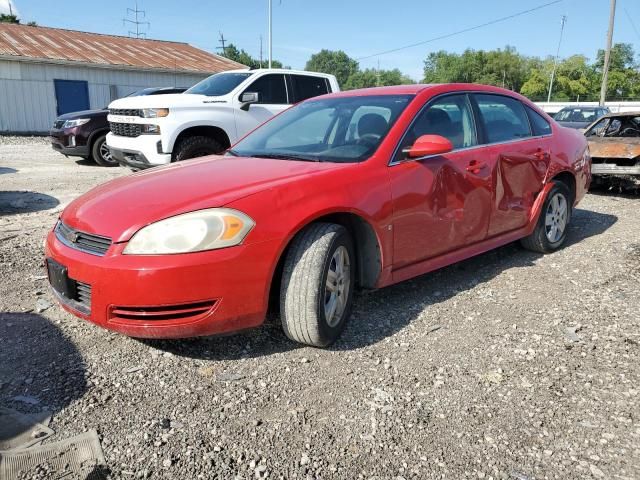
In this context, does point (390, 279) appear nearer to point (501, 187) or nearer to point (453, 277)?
point (453, 277)

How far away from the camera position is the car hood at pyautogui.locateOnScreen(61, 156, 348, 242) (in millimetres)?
2736

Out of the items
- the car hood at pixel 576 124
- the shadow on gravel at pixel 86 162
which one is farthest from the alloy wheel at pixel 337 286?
the car hood at pixel 576 124

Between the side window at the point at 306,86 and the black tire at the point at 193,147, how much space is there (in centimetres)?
195

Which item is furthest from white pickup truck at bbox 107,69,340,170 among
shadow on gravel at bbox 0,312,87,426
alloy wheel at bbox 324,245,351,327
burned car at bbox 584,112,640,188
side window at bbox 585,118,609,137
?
side window at bbox 585,118,609,137

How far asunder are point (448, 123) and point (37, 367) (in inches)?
125

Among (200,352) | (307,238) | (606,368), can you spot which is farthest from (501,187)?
(200,352)

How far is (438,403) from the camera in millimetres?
2605

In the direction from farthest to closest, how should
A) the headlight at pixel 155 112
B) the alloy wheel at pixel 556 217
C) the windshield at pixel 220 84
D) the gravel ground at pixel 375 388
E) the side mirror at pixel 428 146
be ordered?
the windshield at pixel 220 84 → the headlight at pixel 155 112 → the alloy wheel at pixel 556 217 → the side mirror at pixel 428 146 → the gravel ground at pixel 375 388

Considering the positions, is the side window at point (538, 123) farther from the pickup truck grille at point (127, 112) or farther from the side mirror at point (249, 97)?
the pickup truck grille at point (127, 112)

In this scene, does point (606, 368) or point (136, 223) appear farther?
point (606, 368)

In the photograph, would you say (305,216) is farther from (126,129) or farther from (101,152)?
(101,152)

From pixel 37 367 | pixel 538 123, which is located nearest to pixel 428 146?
pixel 538 123

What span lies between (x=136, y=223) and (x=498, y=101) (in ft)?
10.9

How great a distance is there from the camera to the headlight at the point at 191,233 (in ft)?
8.60
